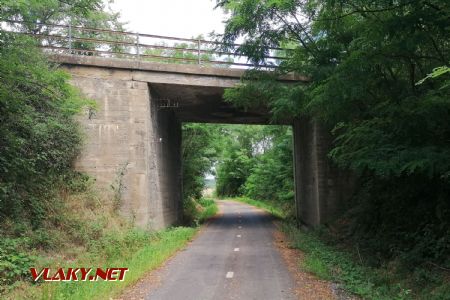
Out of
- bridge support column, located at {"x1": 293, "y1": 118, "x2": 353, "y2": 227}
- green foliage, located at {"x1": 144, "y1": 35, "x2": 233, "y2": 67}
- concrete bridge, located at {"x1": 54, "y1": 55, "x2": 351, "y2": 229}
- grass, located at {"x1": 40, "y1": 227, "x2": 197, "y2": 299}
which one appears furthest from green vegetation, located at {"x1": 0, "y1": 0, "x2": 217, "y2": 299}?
bridge support column, located at {"x1": 293, "y1": 118, "x2": 353, "y2": 227}

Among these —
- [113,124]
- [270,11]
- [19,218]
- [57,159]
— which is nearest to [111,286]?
[19,218]

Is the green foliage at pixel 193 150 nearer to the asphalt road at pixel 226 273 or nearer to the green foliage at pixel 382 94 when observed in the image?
the asphalt road at pixel 226 273

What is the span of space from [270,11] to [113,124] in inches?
271

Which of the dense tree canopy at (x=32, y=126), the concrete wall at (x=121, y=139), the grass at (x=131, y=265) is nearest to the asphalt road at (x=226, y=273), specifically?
the grass at (x=131, y=265)

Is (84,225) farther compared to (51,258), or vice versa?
(84,225)

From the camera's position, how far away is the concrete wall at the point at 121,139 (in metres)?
15.0

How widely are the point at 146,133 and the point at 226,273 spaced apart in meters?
7.64

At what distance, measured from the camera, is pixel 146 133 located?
15773mm

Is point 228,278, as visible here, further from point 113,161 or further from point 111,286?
point 113,161

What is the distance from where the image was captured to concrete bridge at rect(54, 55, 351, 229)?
1510 centimetres

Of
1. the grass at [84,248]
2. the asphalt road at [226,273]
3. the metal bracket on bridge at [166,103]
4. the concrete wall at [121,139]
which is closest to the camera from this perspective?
the grass at [84,248]

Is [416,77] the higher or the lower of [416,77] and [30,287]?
the higher

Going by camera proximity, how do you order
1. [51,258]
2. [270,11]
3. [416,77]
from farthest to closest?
[270,11] → [416,77] → [51,258]

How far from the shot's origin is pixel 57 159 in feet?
44.7
